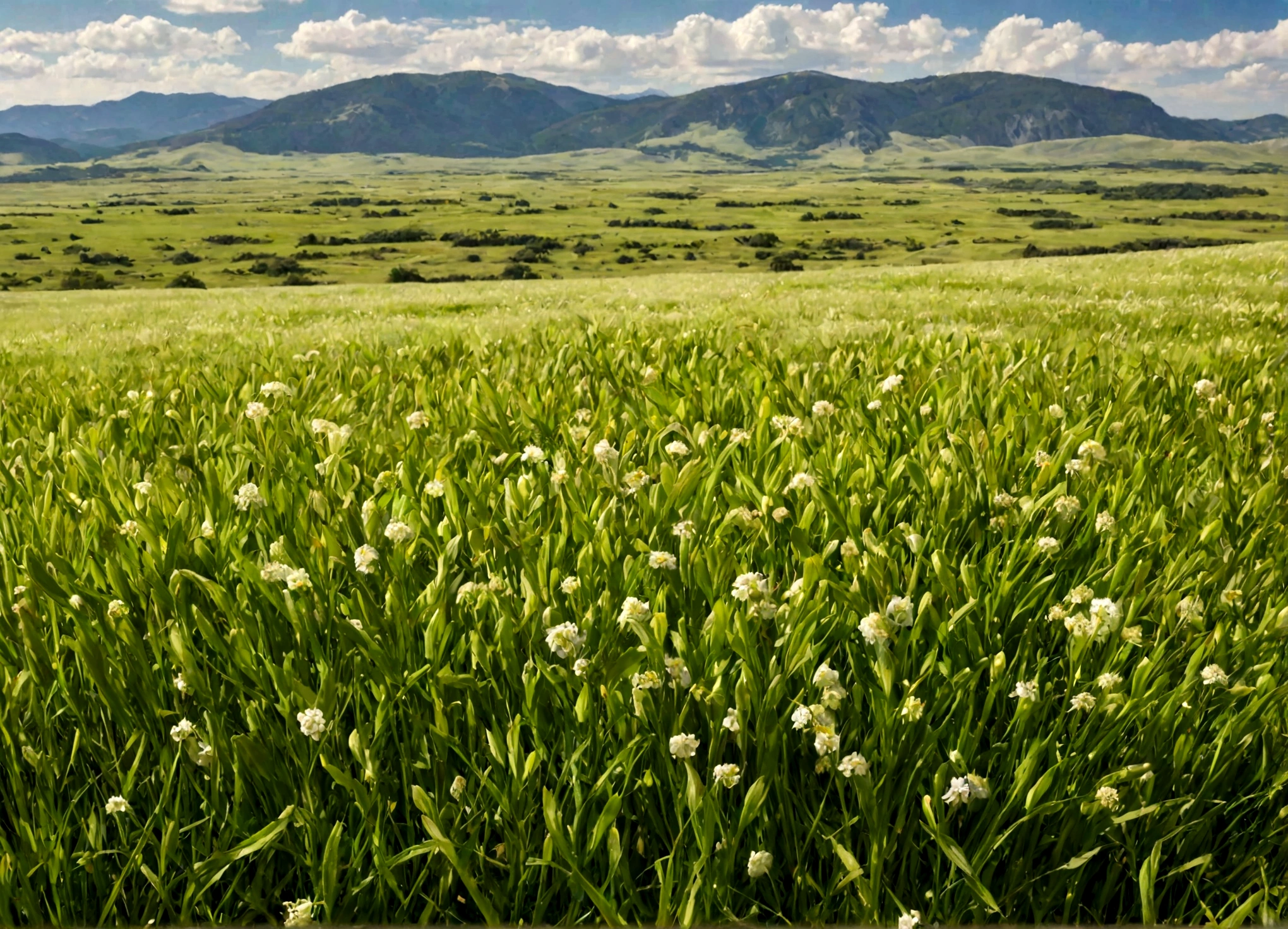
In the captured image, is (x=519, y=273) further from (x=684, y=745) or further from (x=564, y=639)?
(x=684, y=745)

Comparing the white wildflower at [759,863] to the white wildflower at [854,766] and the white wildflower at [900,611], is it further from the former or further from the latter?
the white wildflower at [900,611]

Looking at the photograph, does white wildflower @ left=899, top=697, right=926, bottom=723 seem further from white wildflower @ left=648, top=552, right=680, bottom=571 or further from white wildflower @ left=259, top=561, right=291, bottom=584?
white wildflower @ left=259, top=561, right=291, bottom=584

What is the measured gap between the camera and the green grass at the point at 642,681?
98.0 inches

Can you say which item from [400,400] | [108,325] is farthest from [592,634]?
[108,325]

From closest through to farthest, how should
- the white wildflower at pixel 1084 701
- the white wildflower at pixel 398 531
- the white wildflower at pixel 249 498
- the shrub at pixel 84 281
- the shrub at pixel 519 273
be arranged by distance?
1. the white wildflower at pixel 1084 701
2. the white wildflower at pixel 398 531
3. the white wildflower at pixel 249 498
4. the shrub at pixel 84 281
5. the shrub at pixel 519 273

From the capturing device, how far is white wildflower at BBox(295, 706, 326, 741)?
2568 mm

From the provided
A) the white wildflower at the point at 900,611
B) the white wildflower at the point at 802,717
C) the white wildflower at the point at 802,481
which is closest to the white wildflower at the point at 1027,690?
the white wildflower at the point at 900,611

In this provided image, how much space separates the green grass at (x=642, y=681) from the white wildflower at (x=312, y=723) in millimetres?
81

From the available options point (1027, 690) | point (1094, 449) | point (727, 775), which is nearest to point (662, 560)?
point (727, 775)

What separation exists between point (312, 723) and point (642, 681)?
905 mm

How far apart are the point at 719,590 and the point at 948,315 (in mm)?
9162

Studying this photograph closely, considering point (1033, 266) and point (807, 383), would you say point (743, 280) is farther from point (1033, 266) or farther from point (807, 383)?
point (807, 383)

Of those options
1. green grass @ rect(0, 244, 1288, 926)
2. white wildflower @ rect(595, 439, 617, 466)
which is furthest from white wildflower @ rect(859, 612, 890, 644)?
white wildflower @ rect(595, 439, 617, 466)

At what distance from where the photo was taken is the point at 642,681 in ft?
8.84
